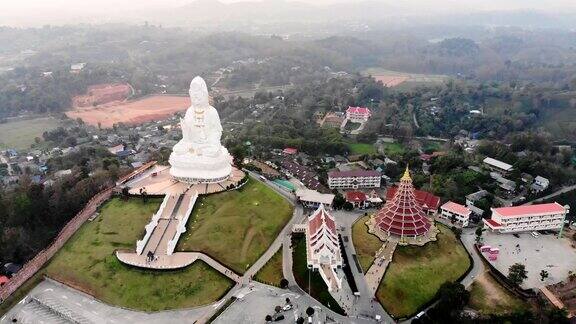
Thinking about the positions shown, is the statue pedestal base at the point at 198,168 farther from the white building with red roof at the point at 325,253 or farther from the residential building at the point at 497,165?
the residential building at the point at 497,165

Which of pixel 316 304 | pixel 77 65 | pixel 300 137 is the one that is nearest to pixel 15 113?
pixel 77 65

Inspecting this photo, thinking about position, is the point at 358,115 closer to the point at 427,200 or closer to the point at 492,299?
the point at 427,200

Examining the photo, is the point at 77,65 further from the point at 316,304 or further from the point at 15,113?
the point at 316,304

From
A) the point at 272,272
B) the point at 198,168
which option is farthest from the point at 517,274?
the point at 198,168

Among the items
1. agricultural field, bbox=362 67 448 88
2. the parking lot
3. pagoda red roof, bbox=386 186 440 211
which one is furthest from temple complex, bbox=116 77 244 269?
agricultural field, bbox=362 67 448 88

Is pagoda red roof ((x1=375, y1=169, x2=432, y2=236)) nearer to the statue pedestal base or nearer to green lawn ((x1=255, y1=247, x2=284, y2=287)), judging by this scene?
green lawn ((x1=255, y1=247, x2=284, y2=287))

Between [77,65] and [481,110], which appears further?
[77,65]
